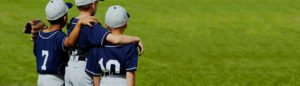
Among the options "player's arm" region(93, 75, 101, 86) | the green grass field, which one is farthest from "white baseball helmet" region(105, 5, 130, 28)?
the green grass field

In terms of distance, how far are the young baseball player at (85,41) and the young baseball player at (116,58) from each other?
0.28 ft

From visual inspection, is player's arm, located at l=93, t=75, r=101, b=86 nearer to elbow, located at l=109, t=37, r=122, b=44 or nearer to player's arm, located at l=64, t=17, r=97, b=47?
player's arm, located at l=64, t=17, r=97, b=47

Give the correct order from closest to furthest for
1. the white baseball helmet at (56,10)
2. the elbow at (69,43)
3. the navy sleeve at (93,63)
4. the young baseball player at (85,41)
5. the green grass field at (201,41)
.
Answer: the young baseball player at (85,41) < the navy sleeve at (93,63) < the elbow at (69,43) < the white baseball helmet at (56,10) < the green grass field at (201,41)

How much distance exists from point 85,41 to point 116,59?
546 millimetres

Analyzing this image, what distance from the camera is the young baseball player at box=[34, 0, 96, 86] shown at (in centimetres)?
729

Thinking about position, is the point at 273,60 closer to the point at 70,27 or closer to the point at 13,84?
the point at 13,84

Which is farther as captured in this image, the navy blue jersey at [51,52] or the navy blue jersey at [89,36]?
the navy blue jersey at [51,52]

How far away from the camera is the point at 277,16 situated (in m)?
24.3

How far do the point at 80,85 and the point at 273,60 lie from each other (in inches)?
362

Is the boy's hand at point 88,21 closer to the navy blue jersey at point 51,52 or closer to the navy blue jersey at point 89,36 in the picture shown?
the navy blue jersey at point 89,36

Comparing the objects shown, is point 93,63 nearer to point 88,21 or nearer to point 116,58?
point 116,58

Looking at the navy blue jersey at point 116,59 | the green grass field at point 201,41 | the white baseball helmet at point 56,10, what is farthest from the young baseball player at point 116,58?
the green grass field at point 201,41

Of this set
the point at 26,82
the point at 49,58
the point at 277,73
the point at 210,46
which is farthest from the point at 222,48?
the point at 49,58

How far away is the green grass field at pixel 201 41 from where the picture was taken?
43.6ft
